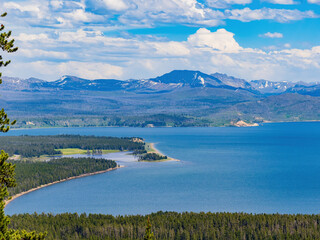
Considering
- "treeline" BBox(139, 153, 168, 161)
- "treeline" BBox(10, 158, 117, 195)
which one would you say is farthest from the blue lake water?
"treeline" BBox(139, 153, 168, 161)

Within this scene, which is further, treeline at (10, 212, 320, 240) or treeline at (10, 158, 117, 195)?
treeline at (10, 158, 117, 195)

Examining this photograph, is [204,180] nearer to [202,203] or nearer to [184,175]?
[184,175]

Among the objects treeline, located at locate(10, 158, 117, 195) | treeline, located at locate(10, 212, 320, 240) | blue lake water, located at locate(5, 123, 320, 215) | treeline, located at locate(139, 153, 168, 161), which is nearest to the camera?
treeline, located at locate(10, 212, 320, 240)

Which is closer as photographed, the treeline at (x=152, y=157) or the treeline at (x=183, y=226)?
the treeline at (x=183, y=226)

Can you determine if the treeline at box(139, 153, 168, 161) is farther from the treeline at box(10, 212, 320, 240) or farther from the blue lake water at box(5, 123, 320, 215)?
the treeline at box(10, 212, 320, 240)

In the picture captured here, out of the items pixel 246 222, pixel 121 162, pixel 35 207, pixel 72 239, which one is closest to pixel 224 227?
pixel 246 222

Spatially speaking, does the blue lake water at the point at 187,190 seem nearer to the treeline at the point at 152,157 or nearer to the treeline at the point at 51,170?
the treeline at the point at 51,170

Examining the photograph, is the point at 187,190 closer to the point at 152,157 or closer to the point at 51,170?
the point at 51,170

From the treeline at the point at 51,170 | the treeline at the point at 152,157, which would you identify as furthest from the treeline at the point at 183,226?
the treeline at the point at 152,157
